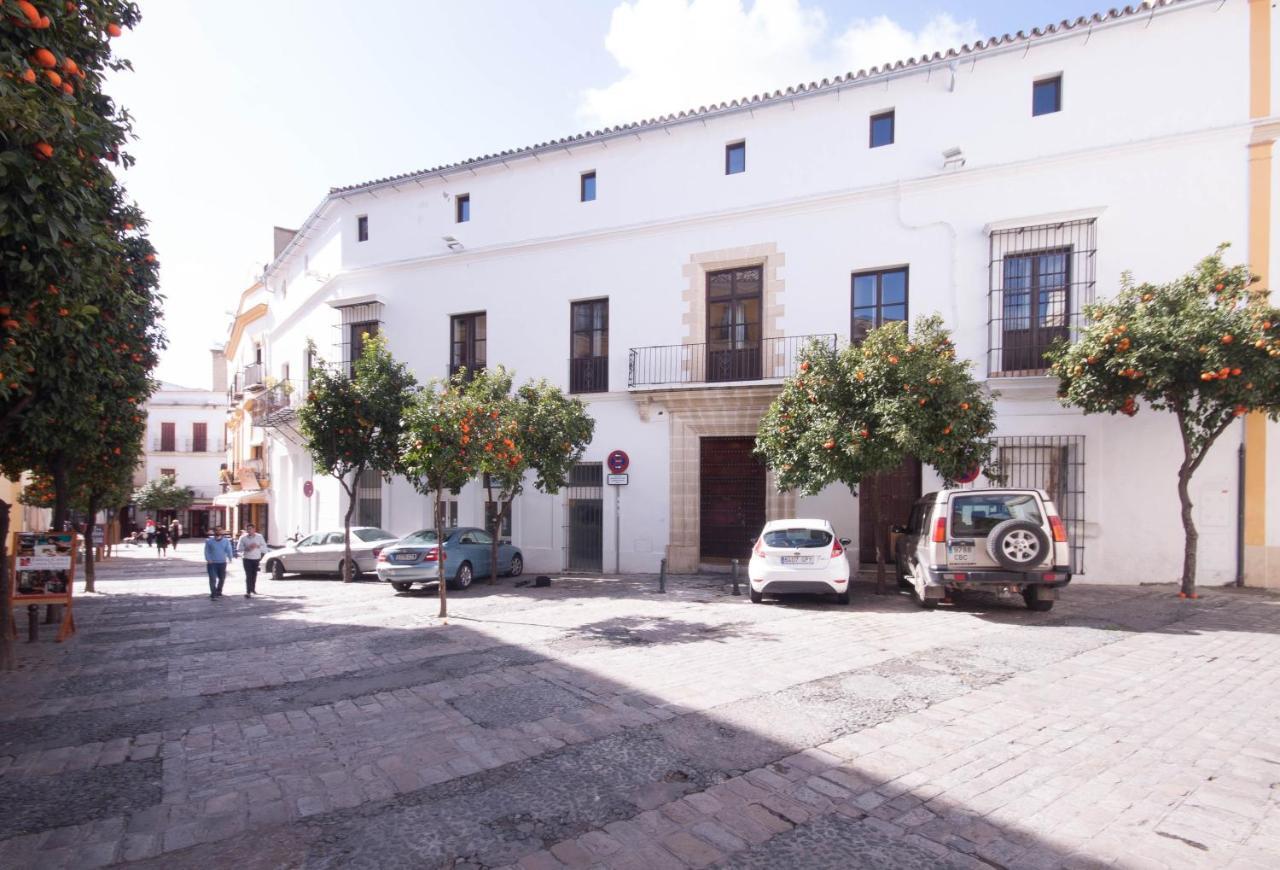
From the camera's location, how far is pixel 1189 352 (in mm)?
10383

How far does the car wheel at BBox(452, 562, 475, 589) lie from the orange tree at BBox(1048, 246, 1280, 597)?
472 inches

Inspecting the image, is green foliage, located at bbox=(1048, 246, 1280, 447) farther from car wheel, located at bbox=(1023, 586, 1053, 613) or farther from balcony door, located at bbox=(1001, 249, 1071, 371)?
car wheel, located at bbox=(1023, 586, 1053, 613)

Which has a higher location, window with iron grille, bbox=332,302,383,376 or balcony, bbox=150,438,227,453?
window with iron grille, bbox=332,302,383,376

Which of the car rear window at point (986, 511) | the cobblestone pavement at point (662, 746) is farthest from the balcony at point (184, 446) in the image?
the car rear window at point (986, 511)

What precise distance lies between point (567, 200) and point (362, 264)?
7.16m

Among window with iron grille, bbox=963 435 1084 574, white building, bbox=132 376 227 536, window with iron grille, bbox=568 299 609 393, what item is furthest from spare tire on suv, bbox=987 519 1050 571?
white building, bbox=132 376 227 536

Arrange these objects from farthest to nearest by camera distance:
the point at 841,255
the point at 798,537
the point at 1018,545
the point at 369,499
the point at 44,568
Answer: the point at 369,499, the point at 841,255, the point at 798,537, the point at 44,568, the point at 1018,545

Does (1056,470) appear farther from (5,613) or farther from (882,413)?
(5,613)

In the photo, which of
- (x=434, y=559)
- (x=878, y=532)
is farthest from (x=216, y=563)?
(x=878, y=532)

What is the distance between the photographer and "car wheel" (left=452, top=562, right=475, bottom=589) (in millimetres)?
14805

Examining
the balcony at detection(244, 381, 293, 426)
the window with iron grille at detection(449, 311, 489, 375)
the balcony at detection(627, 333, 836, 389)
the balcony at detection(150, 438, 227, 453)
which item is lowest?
the balcony at detection(150, 438, 227, 453)

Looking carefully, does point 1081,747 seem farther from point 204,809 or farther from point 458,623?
point 458,623

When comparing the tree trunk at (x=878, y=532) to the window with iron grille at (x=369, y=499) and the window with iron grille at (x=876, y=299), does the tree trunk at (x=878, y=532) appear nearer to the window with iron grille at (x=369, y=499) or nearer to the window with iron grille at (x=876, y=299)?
the window with iron grille at (x=876, y=299)

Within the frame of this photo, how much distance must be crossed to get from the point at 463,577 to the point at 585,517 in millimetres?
3567
